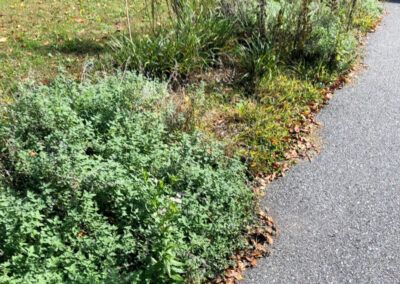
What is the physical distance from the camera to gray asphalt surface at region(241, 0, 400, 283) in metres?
3.17

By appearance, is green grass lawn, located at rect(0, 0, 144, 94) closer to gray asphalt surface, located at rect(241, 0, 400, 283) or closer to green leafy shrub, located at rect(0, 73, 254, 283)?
green leafy shrub, located at rect(0, 73, 254, 283)

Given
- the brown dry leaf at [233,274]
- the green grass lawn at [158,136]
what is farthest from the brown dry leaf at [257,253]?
the brown dry leaf at [233,274]

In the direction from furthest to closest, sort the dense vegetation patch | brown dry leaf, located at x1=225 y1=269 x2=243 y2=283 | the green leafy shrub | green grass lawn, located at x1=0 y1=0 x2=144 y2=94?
green grass lawn, located at x1=0 y1=0 x2=144 y2=94 → the dense vegetation patch → brown dry leaf, located at x1=225 y1=269 x2=243 y2=283 → the green leafy shrub

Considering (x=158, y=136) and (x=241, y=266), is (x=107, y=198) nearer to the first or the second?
(x=158, y=136)

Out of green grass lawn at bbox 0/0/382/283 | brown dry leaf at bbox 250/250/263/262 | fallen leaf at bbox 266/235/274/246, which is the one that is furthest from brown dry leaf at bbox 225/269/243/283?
fallen leaf at bbox 266/235/274/246

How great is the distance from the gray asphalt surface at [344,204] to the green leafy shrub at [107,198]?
1.52 ft

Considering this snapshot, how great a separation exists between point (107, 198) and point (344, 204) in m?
2.31

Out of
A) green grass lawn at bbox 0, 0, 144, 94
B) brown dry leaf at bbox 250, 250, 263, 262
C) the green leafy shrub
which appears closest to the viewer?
the green leafy shrub

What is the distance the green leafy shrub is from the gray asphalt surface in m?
0.46

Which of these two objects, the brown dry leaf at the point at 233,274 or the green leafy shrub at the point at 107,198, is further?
the brown dry leaf at the point at 233,274

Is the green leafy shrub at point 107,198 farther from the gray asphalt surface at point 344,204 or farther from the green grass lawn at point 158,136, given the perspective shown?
Result: the gray asphalt surface at point 344,204

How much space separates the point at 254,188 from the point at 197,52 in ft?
8.17

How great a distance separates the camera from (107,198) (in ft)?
10.2

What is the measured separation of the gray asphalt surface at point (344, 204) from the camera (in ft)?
10.4
